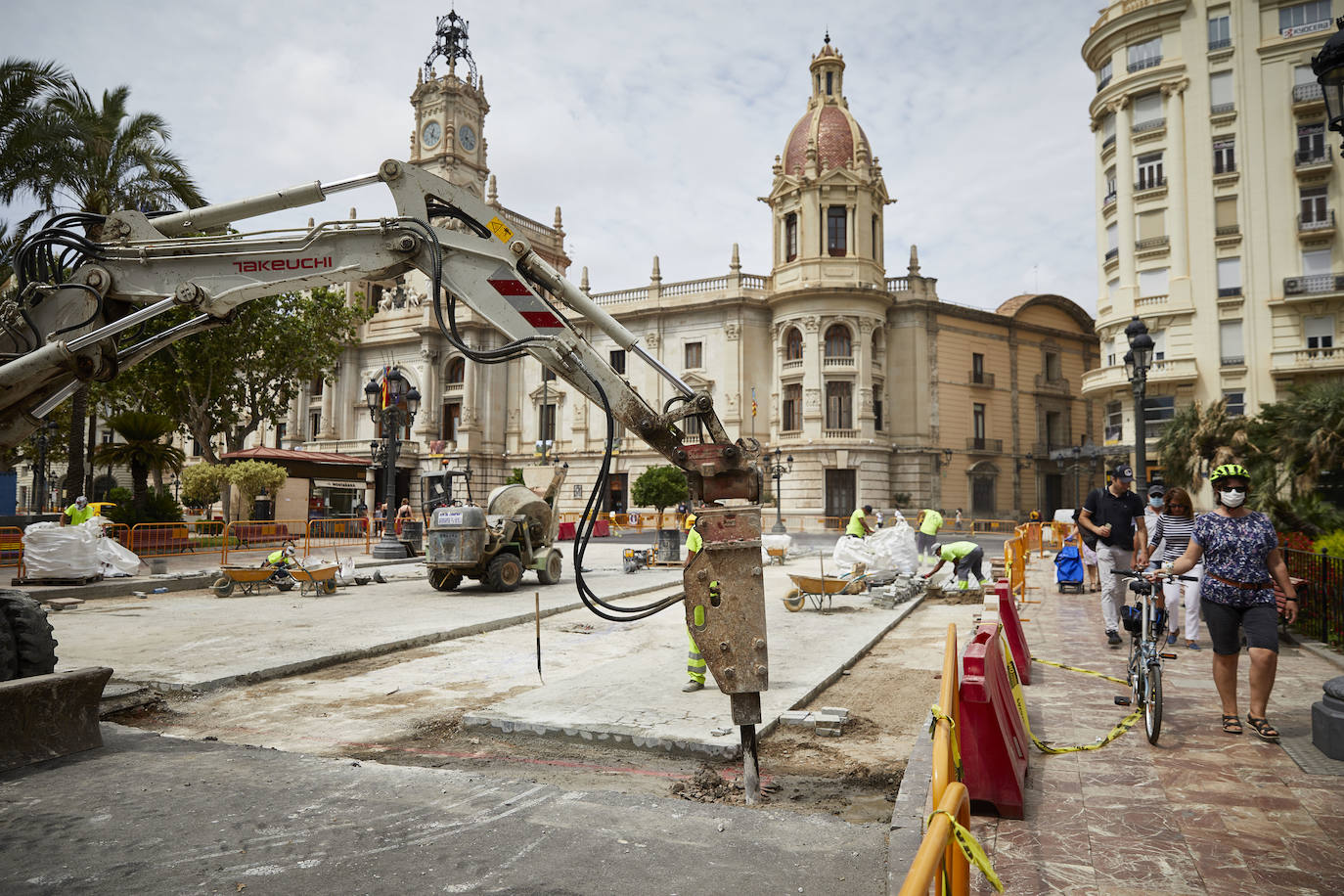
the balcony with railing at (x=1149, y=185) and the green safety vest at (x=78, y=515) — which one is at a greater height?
the balcony with railing at (x=1149, y=185)

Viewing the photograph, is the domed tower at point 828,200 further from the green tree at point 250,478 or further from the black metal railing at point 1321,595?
the black metal railing at point 1321,595

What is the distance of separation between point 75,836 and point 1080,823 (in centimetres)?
486

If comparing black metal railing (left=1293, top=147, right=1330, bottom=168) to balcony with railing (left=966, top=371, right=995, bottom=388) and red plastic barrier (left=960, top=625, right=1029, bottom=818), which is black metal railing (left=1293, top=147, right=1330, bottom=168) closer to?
balcony with railing (left=966, top=371, right=995, bottom=388)

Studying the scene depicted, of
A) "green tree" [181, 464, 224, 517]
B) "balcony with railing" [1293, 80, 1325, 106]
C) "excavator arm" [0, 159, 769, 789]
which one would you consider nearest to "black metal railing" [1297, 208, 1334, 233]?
"balcony with railing" [1293, 80, 1325, 106]

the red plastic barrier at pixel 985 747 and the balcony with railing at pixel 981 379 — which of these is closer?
the red plastic barrier at pixel 985 747

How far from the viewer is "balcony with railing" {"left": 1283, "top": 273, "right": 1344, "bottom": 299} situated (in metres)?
30.8

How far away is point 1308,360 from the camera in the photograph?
101ft

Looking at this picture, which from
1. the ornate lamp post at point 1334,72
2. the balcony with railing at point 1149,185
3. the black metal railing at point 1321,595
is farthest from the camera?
the balcony with railing at point 1149,185

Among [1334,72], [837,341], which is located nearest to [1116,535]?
[1334,72]

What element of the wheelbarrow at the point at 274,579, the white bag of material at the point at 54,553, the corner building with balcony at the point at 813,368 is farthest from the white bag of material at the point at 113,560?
the corner building with balcony at the point at 813,368

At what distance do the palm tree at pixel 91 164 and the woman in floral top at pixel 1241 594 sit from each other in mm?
22119

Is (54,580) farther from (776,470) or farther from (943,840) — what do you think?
(776,470)

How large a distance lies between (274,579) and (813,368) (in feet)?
100

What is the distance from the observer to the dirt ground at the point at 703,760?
496 cm
